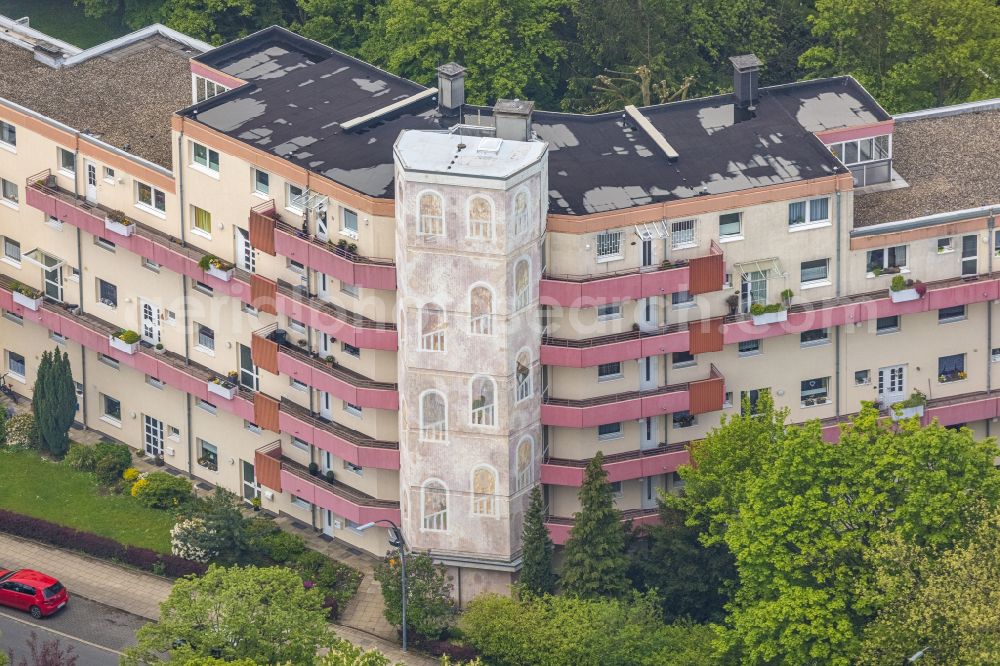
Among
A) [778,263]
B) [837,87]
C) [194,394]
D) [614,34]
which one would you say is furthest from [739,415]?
[614,34]

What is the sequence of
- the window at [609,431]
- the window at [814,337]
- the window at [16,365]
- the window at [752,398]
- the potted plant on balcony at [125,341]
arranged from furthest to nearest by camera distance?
the window at [16,365] → the potted plant on balcony at [125,341] → the window at [814,337] → the window at [609,431] → the window at [752,398]

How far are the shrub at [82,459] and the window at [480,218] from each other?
31652 mm

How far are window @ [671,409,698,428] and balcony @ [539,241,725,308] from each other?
7.52 m

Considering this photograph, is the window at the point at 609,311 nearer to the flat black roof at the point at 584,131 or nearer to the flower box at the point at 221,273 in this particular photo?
the flat black roof at the point at 584,131

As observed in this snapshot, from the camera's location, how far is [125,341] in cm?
16212

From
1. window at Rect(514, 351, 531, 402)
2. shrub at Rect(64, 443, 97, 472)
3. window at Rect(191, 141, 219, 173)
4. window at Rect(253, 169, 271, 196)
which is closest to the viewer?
window at Rect(514, 351, 531, 402)

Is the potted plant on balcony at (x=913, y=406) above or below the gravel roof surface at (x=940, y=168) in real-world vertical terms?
below

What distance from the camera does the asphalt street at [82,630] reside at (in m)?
150

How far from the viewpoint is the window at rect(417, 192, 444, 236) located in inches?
5640

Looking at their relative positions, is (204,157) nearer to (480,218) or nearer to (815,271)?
(480,218)

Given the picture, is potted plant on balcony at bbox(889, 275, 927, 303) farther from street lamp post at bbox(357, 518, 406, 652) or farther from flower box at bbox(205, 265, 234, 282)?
flower box at bbox(205, 265, 234, 282)

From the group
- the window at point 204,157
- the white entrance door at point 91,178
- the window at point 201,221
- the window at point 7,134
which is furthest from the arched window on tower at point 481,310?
the window at point 7,134

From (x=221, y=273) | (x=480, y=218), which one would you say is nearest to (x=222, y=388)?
(x=221, y=273)

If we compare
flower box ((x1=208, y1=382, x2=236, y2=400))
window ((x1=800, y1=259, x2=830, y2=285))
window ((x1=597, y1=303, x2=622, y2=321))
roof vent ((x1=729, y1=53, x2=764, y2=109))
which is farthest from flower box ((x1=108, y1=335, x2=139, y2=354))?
window ((x1=800, y1=259, x2=830, y2=285))
